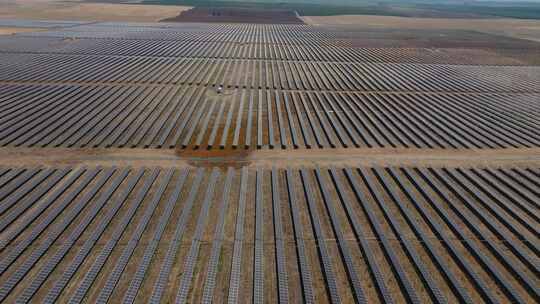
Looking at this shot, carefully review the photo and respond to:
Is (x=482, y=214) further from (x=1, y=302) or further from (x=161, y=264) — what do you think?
(x=1, y=302)

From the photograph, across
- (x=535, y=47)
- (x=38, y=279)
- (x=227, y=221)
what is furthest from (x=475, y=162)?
(x=535, y=47)

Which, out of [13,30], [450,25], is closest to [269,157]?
[13,30]

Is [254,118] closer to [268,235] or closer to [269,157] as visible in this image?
[269,157]

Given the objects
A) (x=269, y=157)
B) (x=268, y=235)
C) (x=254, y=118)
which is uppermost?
(x=254, y=118)

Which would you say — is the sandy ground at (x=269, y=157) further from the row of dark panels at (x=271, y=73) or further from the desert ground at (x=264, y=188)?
the row of dark panels at (x=271, y=73)

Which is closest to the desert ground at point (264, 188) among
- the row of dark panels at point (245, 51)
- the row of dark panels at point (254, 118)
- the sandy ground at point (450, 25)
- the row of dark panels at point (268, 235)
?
the row of dark panels at point (268, 235)

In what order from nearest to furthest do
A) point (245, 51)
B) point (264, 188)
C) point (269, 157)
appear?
point (264, 188)
point (269, 157)
point (245, 51)

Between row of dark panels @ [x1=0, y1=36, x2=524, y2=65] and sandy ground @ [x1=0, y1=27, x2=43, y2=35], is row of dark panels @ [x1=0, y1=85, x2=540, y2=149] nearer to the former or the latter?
row of dark panels @ [x1=0, y1=36, x2=524, y2=65]
